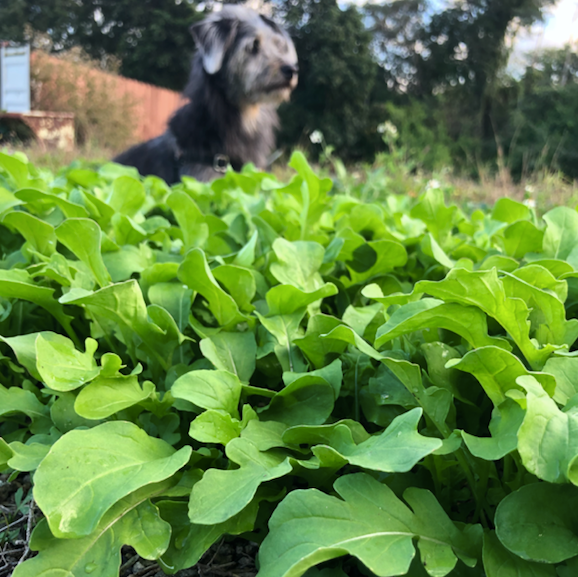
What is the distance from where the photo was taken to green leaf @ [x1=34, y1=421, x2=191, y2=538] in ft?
1.48

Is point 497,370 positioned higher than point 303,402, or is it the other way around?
point 497,370

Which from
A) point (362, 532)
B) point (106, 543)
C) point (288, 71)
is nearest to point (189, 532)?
point (106, 543)

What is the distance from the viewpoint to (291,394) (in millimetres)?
654

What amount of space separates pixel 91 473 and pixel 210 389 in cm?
16

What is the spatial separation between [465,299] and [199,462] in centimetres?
38

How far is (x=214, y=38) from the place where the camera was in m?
5.19

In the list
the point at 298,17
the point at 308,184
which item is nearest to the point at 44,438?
the point at 308,184

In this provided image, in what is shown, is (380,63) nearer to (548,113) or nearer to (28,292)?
(548,113)

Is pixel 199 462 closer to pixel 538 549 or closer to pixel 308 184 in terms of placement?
pixel 538 549

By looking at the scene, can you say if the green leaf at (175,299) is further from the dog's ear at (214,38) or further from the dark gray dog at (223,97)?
the dog's ear at (214,38)

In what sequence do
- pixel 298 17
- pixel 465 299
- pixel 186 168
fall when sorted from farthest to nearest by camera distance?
1. pixel 298 17
2. pixel 186 168
3. pixel 465 299

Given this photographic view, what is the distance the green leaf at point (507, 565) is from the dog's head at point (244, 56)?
5412 mm

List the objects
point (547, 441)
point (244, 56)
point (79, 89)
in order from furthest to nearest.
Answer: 1. point (79, 89)
2. point (244, 56)
3. point (547, 441)

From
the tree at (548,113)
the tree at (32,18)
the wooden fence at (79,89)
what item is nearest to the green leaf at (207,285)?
the wooden fence at (79,89)
